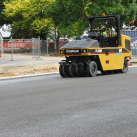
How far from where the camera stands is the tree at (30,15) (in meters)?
51.8

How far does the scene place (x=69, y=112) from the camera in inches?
275

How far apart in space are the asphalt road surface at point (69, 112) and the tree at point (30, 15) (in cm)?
4182

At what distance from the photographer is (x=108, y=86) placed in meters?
11.1

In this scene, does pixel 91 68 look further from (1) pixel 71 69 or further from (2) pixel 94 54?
(1) pixel 71 69

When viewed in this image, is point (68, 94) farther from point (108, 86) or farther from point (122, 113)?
point (122, 113)

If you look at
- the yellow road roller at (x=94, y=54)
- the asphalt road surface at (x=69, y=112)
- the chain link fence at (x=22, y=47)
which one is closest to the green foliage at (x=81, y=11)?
the chain link fence at (x=22, y=47)

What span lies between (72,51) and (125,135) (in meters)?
8.91

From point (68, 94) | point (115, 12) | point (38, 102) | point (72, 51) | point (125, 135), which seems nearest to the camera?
point (125, 135)

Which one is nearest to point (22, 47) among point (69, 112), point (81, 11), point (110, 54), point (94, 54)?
point (81, 11)

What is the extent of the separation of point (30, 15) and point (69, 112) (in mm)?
48153

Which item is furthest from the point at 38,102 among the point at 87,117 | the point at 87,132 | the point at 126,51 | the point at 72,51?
the point at 126,51

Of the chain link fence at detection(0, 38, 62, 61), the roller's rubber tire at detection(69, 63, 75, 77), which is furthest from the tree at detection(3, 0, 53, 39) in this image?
the roller's rubber tire at detection(69, 63, 75, 77)

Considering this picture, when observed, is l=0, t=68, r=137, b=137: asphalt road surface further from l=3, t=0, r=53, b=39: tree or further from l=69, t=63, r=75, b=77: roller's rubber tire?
l=3, t=0, r=53, b=39: tree

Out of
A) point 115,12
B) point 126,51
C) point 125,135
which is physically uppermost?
point 115,12
